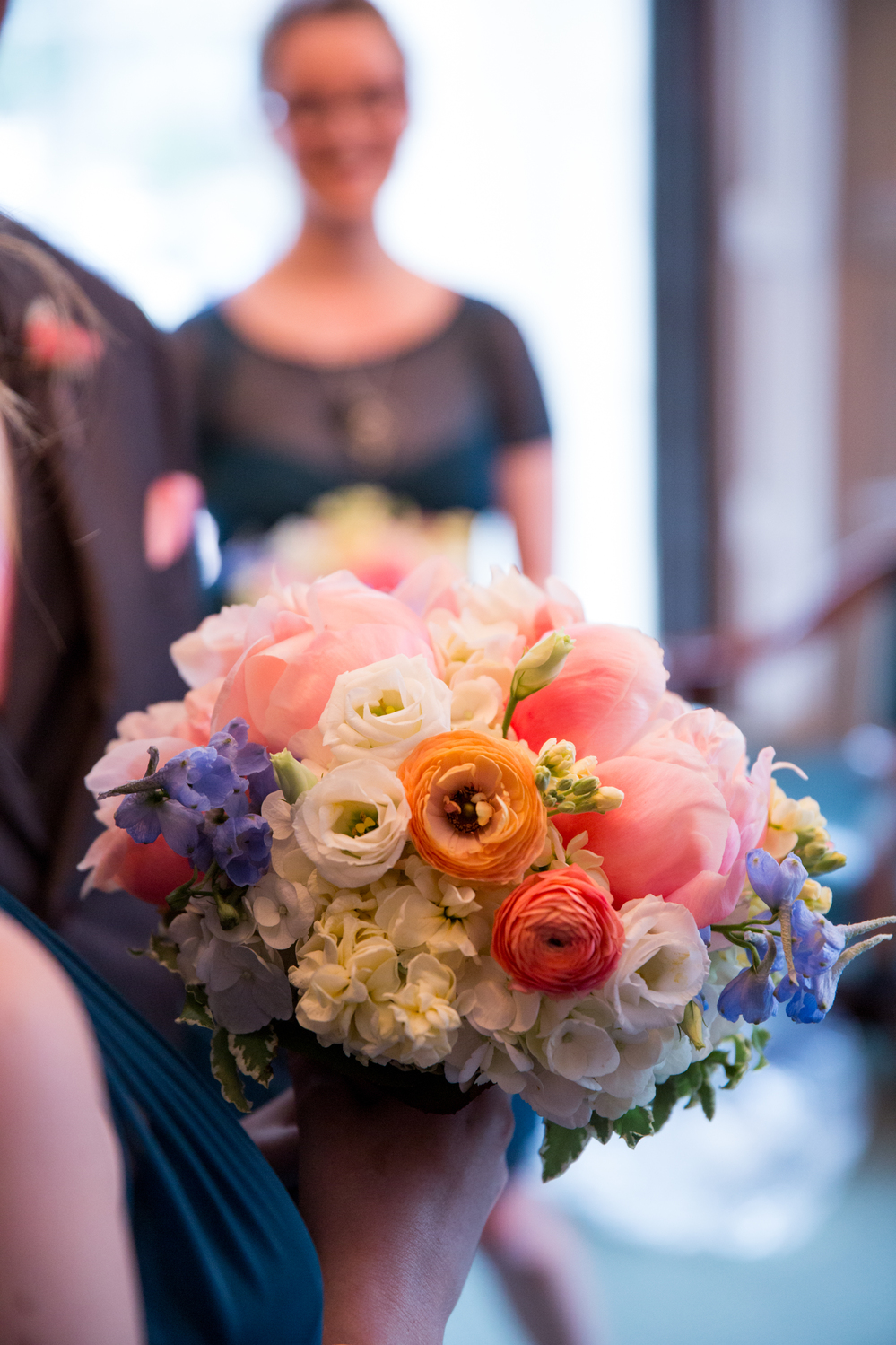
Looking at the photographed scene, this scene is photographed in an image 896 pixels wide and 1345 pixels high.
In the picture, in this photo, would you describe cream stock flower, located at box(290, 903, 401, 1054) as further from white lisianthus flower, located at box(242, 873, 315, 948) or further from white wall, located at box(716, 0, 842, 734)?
white wall, located at box(716, 0, 842, 734)

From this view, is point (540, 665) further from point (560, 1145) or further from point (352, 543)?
point (352, 543)

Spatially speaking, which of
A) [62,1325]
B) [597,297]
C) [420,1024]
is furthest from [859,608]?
[62,1325]

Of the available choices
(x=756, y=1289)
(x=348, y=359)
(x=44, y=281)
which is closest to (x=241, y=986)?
(x=44, y=281)

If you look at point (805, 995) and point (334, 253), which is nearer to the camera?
point (805, 995)

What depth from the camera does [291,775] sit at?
508mm

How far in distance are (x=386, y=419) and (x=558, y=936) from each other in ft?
4.49

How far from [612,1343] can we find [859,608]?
143 centimetres

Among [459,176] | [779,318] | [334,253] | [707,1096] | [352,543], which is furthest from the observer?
[779,318]

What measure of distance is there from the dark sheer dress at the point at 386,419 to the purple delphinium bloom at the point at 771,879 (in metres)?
1.26

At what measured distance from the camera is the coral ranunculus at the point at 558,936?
46cm

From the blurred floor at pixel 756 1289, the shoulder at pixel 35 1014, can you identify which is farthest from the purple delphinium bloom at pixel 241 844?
the blurred floor at pixel 756 1289

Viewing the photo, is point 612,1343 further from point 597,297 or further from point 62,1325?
point 597,297

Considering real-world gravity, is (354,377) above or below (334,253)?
below

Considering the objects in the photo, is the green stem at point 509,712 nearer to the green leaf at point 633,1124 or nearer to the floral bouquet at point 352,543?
the green leaf at point 633,1124
